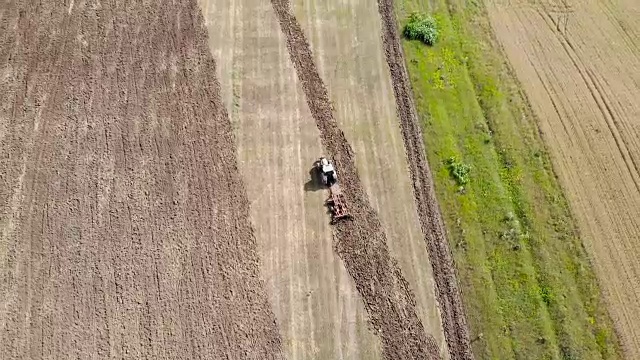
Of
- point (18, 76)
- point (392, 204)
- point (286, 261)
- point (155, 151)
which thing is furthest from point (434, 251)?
point (18, 76)

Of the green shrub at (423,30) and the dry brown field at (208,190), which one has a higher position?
the green shrub at (423,30)

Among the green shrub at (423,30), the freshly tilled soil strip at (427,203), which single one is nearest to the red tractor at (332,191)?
the freshly tilled soil strip at (427,203)

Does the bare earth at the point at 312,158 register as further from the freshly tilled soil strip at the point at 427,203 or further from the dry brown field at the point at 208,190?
the freshly tilled soil strip at the point at 427,203

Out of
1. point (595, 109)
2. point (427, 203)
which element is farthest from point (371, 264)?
point (595, 109)

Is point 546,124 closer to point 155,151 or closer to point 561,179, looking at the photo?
point 561,179

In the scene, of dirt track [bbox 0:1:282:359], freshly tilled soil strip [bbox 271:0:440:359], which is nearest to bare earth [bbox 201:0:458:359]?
freshly tilled soil strip [bbox 271:0:440:359]

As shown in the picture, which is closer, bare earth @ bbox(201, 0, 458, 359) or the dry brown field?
the dry brown field

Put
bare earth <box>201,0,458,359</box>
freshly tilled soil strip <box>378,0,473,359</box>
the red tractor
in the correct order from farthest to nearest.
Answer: the red tractor
bare earth <box>201,0,458,359</box>
freshly tilled soil strip <box>378,0,473,359</box>

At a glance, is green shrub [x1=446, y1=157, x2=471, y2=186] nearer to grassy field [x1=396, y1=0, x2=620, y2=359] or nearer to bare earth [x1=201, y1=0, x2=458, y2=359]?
grassy field [x1=396, y1=0, x2=620, y2=359]
